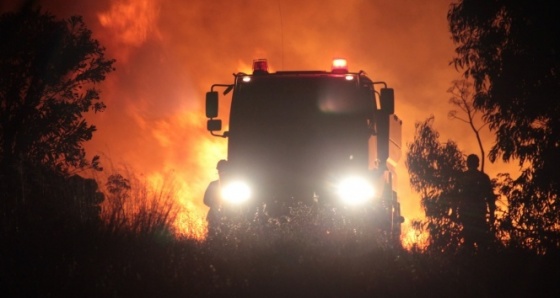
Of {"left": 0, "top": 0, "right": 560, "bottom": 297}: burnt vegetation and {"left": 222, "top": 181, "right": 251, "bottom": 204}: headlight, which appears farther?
{"left": 222, "top": 181, "right": 251, "bottom": 204}: headlight

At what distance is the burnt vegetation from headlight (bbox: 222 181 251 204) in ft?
2.90

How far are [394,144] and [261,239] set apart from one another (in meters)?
6.18

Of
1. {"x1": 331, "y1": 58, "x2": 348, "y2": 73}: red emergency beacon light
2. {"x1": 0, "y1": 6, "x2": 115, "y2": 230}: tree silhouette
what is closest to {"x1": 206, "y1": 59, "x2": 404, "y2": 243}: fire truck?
{"x1": 331, "y1": 58, "x2": 348, "y2": 73}: red emergency beacon light

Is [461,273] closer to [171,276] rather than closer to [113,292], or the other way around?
[171,276]

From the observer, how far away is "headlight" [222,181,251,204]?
44.7 ft

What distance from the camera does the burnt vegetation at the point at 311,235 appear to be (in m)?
9.16

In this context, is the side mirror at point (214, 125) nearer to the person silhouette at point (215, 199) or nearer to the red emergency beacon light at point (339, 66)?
the person silhouette at point (215, 199)

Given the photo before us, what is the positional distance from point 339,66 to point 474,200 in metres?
2.72

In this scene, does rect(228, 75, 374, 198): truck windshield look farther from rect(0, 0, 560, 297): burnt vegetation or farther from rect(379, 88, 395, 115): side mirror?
rect(0, 0, 560, 297): burnt vegetation

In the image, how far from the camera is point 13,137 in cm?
1936

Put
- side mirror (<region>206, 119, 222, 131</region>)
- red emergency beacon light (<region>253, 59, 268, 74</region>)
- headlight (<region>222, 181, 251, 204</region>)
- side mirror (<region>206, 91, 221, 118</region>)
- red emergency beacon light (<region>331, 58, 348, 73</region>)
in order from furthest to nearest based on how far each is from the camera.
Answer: red emergency beacon light (<region>253, 59, 268, 74</region>) → red emergency beacon light (<region>331, 58, 348, 73</region>) → side mirror (<region>206, 91, 221, 118</region>) → side mirror (<region>206, 119, 222, 131</region>) → headlight (<region>222, 181, 251, 204</region>)

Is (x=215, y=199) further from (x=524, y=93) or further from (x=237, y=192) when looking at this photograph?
(x=524, y=93)

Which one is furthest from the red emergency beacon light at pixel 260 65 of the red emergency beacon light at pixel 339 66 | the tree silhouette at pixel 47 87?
the tree silhouette at pixel 47 87

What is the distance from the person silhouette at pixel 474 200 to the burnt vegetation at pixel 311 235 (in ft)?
0.83
